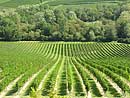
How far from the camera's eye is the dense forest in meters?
130

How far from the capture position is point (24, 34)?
134 meters

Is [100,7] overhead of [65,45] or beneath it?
overhead

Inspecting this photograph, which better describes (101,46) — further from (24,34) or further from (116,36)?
(24,34)

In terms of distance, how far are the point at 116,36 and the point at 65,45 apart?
22.9 meters

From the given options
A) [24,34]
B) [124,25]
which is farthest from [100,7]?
[24,34]

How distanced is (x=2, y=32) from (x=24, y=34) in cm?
894

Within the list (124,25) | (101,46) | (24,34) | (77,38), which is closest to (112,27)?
(124,25)

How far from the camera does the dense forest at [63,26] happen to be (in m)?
130

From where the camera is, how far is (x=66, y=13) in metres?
166

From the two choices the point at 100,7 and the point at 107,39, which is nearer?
the point at 107,39

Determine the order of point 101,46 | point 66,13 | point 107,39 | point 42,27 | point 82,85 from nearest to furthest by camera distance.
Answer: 1. point 82,85
2. point 101,46
3. point 107,39
4. point 42,27
5. point 66,13

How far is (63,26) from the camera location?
14138 cm

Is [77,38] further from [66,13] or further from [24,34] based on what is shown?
[66,13]

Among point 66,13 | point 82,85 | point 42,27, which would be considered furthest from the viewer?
point 66,13
